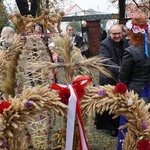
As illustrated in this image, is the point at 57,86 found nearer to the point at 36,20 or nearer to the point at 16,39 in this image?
the point at 16,39

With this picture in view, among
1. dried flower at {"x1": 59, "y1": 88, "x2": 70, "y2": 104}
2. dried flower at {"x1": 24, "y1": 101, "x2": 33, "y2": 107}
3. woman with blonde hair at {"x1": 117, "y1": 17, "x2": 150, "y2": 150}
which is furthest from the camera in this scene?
woman with blonde hair at {"x1": 117, "y1": 17, "x2": 150, "y2": 150}

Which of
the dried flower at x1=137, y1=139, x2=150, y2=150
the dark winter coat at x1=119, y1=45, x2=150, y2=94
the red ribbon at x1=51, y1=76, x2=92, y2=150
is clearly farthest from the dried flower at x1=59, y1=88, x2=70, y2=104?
the dark winter coat at x1=119, y1=45, x2=150, y2=94

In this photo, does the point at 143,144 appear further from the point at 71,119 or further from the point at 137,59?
the point at 137,59

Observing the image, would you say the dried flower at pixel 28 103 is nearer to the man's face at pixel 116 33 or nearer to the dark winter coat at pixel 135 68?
the dark winter coat at pixel 135 68

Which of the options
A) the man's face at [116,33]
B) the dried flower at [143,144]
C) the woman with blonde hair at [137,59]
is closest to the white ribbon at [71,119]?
the dried flower at [143,144]

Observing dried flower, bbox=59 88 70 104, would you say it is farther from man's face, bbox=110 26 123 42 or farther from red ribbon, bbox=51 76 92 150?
man's face, bbox=110 26 123 42

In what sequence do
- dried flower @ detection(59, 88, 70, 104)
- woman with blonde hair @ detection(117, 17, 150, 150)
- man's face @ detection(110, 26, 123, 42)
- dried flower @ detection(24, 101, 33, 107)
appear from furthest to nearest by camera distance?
man's face @ detection(110, 26, 123, 42) → woman with blonde hair @ detection(117, 17, 150, 150) → dried flower @ detection(59, 88, 70, 104) → dried flower @ detection(24, 101, 33, 107)

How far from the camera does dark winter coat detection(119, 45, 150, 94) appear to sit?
12.4ft

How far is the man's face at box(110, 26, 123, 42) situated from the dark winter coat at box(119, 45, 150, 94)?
3.43 feet

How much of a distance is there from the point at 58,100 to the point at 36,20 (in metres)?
1.53

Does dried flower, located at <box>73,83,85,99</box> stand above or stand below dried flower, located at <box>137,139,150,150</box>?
above

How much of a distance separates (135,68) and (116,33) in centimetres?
118

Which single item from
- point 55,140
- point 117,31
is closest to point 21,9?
point 117,31

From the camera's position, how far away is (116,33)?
16.3 ft
